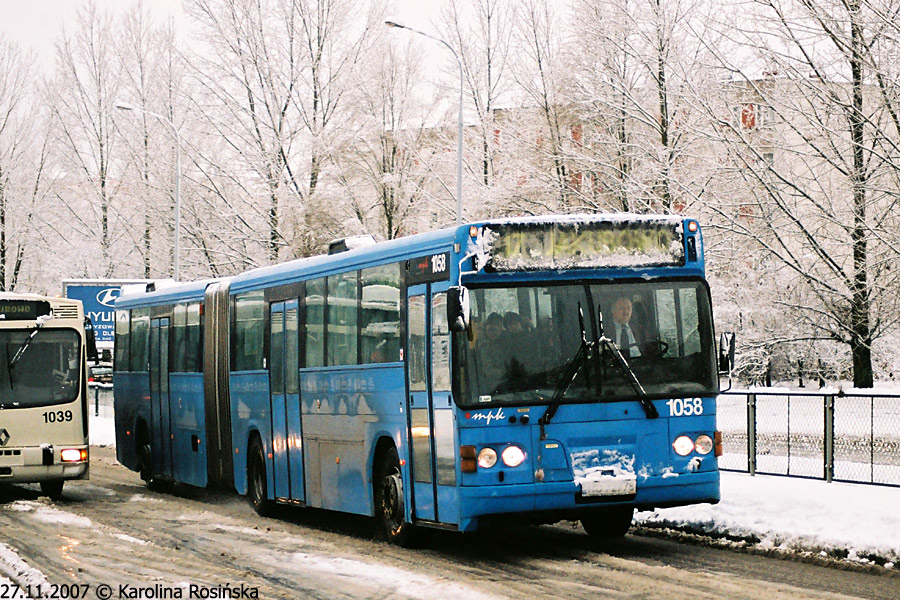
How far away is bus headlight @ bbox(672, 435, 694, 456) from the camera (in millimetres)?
11797

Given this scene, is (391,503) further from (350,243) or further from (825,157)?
(825,157)

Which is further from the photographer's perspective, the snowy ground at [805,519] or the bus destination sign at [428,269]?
the bus destination sign at [428,269]

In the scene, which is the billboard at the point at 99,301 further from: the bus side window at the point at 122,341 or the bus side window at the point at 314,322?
the bus side window at the point at 314,322

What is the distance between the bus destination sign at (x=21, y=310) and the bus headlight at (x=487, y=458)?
9.49 meters

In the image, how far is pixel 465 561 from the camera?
38.5ft

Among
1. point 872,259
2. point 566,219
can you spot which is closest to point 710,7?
point 872,259

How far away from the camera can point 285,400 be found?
1616 cm

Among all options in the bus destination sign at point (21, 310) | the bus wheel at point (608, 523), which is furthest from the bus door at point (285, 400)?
the bus destination sign at point (21, 310)

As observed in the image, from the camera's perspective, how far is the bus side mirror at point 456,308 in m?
11.0

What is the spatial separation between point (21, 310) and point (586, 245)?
31.8 feet

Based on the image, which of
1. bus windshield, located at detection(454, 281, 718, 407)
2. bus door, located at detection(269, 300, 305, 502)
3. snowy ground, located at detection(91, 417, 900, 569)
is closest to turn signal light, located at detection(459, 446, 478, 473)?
bus windshield, located at detection(454, 281, 718, 407)

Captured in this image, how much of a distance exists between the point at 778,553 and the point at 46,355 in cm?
1074

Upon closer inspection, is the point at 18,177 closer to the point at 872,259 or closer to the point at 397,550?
the point at 872,259

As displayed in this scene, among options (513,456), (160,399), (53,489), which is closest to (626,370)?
(513,456)
